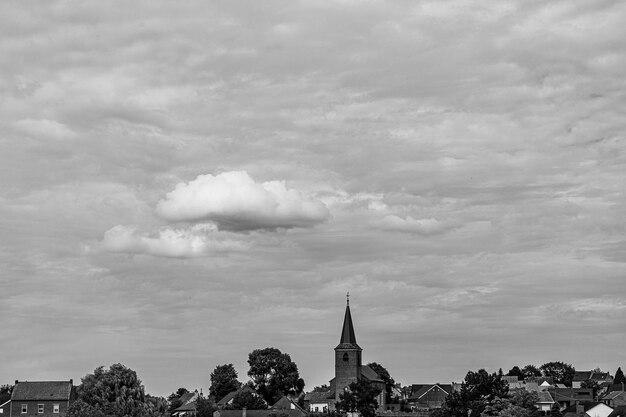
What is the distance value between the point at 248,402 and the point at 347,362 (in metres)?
23.5

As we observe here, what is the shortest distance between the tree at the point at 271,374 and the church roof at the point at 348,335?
40.3 feet

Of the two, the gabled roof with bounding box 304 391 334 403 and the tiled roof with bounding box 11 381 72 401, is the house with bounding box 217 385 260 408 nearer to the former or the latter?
the gabled roof with bounding box 304 391 334 403

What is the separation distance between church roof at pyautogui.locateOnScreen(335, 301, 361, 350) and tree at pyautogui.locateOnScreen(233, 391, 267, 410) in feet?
70.9

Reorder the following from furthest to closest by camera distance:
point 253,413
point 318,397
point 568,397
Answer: point 318,397 < point 568,397 < point 253,413

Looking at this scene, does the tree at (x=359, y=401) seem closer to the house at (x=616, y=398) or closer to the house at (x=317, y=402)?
the house at (x=317, y=402)

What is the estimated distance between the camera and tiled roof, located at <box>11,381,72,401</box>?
136 meters

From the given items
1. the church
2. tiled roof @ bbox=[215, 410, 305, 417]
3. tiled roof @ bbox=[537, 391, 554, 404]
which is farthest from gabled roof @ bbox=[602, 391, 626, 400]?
tiled roof @ bbox=[215, 410, 305, 417]

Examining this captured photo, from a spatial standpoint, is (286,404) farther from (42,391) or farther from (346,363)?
(42,391)

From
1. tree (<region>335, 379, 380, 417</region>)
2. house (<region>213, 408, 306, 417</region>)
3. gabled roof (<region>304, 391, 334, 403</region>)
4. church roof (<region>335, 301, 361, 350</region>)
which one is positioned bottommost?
house (<region>213, 408, 306, 417</region>)

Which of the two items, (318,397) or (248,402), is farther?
(318,397)

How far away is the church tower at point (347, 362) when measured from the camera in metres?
185

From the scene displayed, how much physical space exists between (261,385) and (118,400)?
341ft

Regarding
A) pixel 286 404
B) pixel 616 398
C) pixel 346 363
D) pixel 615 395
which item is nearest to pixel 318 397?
pixel 346 363

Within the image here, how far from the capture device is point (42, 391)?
13662 cm
